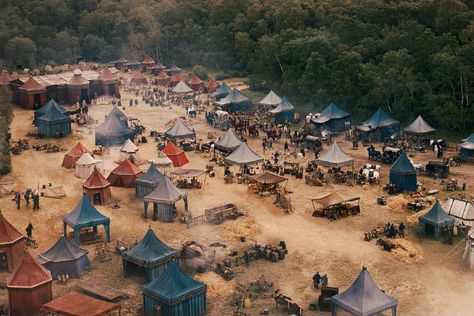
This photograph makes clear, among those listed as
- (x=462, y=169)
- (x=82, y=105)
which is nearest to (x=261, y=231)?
(x=462, y=169)

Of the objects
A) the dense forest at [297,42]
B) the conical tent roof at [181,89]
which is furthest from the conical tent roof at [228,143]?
the conical tent roof at [181,89]

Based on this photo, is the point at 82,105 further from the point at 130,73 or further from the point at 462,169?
the point at 462,169

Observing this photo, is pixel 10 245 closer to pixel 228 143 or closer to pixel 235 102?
pixel 228 143

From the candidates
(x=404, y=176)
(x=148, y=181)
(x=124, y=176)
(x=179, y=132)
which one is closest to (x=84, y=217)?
(x=148, y=181)

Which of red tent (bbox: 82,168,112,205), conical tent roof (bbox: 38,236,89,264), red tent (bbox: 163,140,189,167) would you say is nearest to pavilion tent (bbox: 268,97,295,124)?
red tent (bbox: 163,140,189,167)

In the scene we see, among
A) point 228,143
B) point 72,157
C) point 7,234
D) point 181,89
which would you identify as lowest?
point 181,89

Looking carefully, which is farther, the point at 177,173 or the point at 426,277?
the point at 177,173
